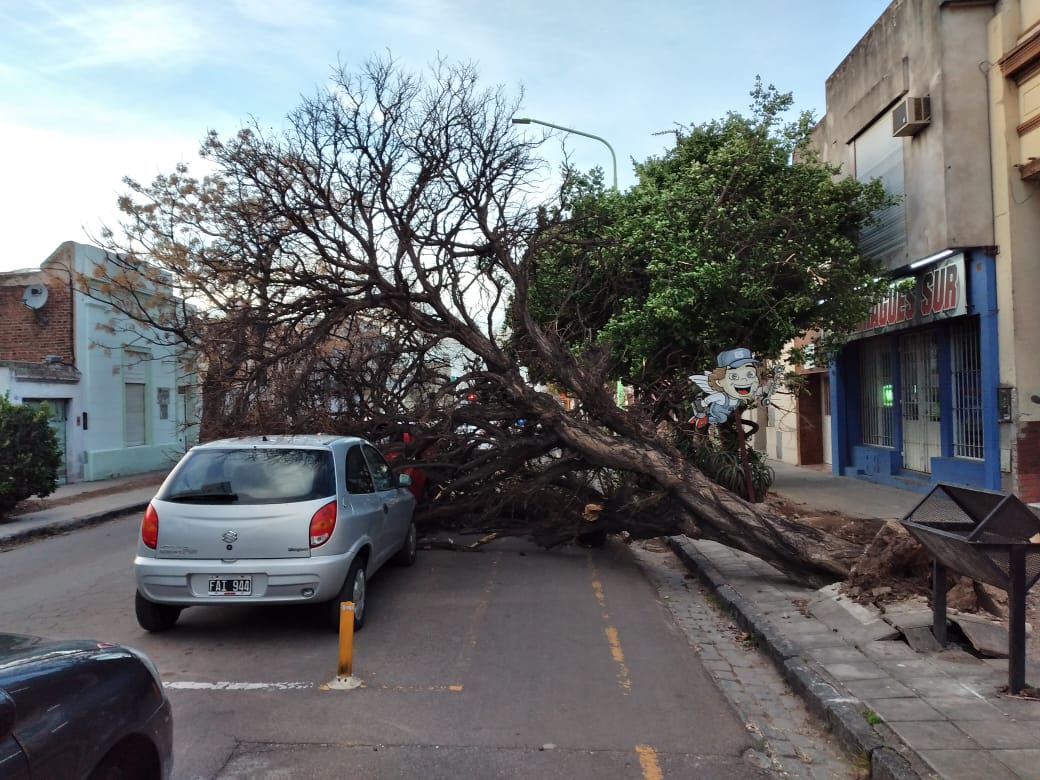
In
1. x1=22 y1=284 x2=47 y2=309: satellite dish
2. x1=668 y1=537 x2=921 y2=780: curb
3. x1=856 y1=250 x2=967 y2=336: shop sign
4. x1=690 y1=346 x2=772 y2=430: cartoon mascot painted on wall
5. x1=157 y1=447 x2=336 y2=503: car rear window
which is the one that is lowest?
x1=668 y1=537 x2=921 y2=780: curb

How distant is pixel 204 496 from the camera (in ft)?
22.4

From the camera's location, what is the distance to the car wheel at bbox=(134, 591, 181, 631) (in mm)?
6844

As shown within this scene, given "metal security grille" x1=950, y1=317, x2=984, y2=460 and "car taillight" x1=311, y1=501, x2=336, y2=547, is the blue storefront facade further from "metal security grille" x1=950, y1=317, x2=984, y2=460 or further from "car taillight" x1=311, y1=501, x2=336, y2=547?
"car taillight" x1=311, y1=501, x2=336, y2=547

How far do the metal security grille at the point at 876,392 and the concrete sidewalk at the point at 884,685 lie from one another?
10.0 meters

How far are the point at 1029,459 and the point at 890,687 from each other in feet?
29.6

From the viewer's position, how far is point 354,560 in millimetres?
7086

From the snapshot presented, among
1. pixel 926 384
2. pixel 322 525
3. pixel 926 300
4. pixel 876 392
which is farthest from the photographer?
pixel 876 392

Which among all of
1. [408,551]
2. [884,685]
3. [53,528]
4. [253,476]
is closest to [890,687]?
[884,685]

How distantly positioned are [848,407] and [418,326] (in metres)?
12.9

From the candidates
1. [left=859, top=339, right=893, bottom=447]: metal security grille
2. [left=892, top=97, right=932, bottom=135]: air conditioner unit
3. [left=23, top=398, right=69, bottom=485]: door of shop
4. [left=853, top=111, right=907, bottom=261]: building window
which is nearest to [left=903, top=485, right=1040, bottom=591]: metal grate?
[left=892, top=97, right=932, bottom=135]: air conditioner unit

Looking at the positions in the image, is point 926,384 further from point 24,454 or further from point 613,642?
point 24,454

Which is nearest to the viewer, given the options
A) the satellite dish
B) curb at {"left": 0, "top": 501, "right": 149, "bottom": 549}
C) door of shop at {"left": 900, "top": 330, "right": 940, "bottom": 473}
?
curb at {"left": 0, "top": 501, "right": 149, "bottom": 549}

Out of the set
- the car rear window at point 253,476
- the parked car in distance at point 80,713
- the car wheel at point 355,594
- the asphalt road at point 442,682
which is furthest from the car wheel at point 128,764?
the car rear window at point 253,476

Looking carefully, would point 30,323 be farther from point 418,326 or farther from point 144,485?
point 418,326
